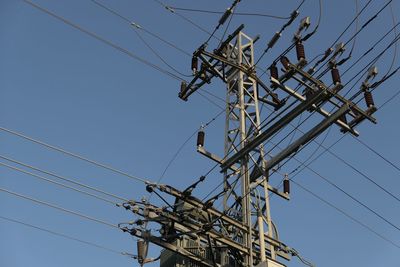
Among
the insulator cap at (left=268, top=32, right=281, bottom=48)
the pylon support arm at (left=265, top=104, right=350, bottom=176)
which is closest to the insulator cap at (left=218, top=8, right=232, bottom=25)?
the insulator cap at (left=268, top=32, right=281, bottom=48)

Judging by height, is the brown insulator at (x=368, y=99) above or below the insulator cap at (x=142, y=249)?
above

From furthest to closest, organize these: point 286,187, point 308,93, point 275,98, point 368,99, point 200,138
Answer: point 275,98, point 286,187, point 200,138, point 368,99, point 308,93

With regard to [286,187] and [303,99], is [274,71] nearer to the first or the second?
[303,99]

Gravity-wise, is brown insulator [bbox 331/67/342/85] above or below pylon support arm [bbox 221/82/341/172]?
above

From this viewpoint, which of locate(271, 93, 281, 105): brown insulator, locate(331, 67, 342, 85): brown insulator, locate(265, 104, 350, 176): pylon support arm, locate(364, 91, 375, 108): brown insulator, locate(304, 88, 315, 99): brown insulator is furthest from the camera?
locate(271, 93, 281, 105): brown insulator

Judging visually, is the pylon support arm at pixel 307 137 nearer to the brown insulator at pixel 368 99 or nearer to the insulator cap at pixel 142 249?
the brown insulator at pixel 368 99

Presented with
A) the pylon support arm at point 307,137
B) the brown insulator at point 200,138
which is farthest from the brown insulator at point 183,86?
the pylon support arm at point 307,137

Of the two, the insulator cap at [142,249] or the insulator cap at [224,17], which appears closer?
the insulator cap at [142,249]

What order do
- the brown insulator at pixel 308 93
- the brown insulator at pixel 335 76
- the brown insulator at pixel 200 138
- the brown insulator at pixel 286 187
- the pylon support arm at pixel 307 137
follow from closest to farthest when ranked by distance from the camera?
the pylon support arm at pixel 307 137
the brown insulator at pixel 308 93
the brown insulator at pixel 335 76
the brown insulator at pixel 200 138
the brown insulator at pixel 286 187

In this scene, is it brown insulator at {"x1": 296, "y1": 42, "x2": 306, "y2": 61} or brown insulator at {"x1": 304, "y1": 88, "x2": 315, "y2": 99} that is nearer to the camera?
brown insulator at {"x1": 304, "y1": 88, "x2": 315, "y2": 99}

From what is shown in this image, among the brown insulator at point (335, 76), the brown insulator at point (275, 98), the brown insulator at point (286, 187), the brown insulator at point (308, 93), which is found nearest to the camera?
the brown insulator at point (308, 93)

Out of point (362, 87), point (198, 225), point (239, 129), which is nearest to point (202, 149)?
point (239, 129)

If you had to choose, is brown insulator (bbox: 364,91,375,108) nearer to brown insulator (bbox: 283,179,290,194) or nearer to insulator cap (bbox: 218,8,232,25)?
brown insulator (bbox: 283,179,290,194)

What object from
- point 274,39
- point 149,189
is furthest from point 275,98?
point 149,189
